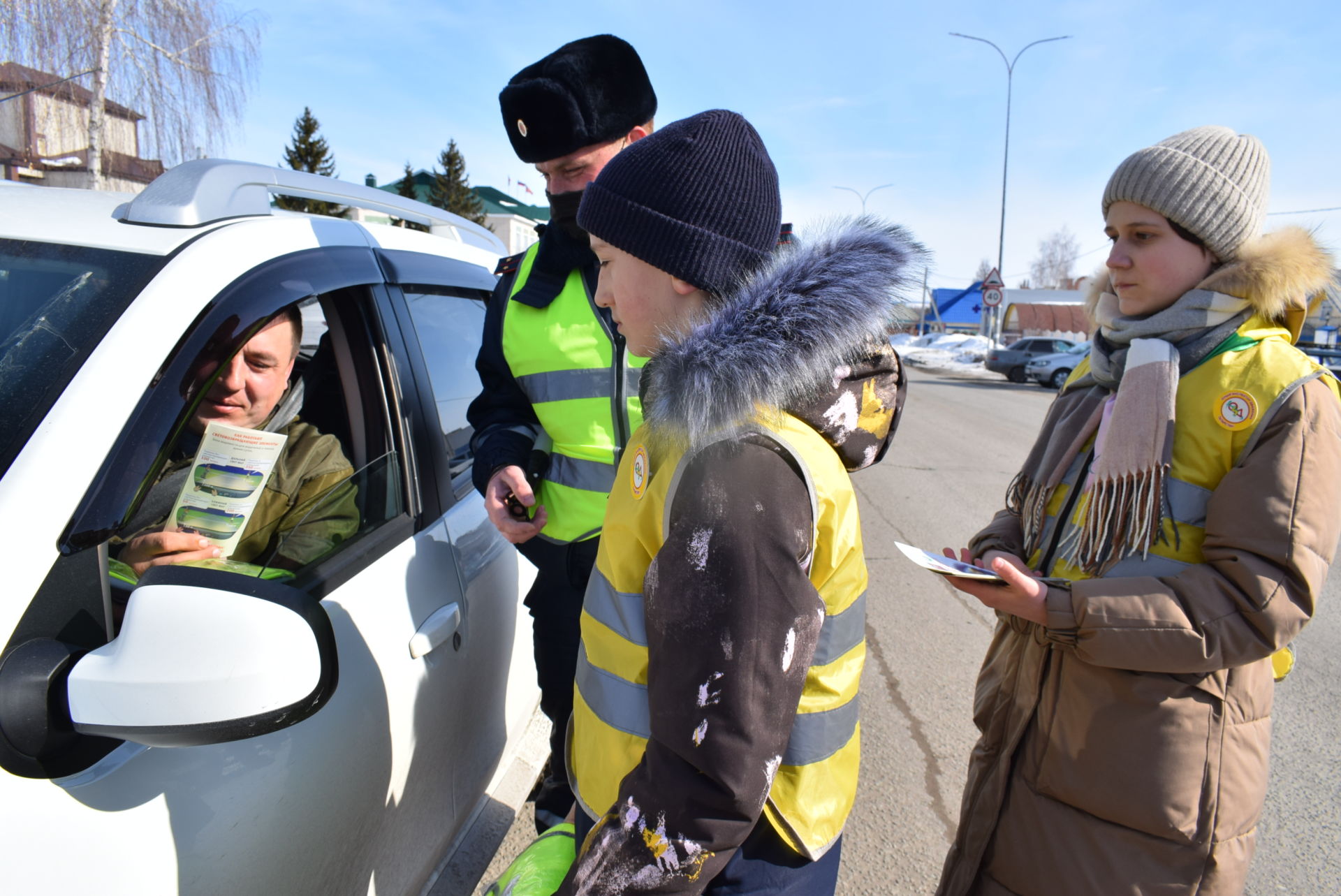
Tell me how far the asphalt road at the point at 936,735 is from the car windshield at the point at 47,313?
70.1 inches

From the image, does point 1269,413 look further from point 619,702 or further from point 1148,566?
point 619,702

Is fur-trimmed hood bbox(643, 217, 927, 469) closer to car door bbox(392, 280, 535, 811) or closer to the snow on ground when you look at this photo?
car door bbox(392, 280, 535, 811)

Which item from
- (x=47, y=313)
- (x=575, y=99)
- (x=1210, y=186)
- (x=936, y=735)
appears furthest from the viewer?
(x=936, y=735)

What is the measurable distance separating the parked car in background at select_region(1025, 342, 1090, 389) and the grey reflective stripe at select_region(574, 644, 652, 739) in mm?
22515

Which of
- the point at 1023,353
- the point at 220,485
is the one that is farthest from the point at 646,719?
the point at 1023,353

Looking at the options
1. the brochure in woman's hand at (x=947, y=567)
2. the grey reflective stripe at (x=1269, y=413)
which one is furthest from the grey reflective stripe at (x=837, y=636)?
the grey reflective stripe at (x=1269, y=413)

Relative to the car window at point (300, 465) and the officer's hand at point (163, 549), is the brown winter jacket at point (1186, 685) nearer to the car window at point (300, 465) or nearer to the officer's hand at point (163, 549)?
the car window at point (300, 465)

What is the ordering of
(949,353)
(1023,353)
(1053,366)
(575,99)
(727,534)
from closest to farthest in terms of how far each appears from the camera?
(727,534), (575,99), (1053,366), (1023,353), (949,353)

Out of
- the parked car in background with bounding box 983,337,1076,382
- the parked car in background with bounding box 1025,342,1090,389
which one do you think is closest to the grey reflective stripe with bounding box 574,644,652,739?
the parked car in background with bounding box 1025,342,1090,389

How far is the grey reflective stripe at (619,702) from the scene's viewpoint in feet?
3.49

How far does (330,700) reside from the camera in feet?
4.28

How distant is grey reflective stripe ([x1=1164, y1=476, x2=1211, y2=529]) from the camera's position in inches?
57.1

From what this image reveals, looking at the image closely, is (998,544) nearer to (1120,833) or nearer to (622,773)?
(1120,833)

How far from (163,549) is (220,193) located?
69 cm
